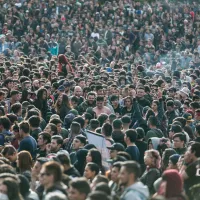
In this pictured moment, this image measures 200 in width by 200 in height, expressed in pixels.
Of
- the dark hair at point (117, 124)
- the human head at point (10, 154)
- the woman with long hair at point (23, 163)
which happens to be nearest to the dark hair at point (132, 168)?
Result: the woman with long hair at point (23, 163)

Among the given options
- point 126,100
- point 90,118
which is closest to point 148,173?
point 90,118

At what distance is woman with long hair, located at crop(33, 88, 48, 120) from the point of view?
18.2 m

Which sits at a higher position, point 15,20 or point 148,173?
point 148,173

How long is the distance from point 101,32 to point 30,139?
2496cm

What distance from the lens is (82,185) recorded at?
9.31 meters

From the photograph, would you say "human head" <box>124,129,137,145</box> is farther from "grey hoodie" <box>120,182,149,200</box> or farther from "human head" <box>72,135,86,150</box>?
"grey hoodie" <box>120,182,149,200</box>

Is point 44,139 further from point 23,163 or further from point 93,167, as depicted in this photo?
point 93,167

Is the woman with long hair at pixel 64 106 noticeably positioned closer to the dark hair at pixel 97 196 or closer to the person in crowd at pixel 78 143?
the person in crowd at pixel 78 143

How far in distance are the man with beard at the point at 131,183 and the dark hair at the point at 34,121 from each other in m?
5.23

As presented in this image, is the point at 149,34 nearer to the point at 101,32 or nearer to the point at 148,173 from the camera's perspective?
the point at 101,32

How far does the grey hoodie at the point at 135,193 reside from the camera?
31.3ft

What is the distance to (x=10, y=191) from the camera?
963 centimetres

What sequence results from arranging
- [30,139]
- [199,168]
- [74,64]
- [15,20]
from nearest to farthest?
[199,168] < [30,139] < [74,64] < [15,20]

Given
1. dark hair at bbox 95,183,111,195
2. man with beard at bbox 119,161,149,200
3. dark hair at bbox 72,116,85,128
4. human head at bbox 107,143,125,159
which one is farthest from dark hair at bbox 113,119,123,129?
dark hair at bbox 95,183,111,195
